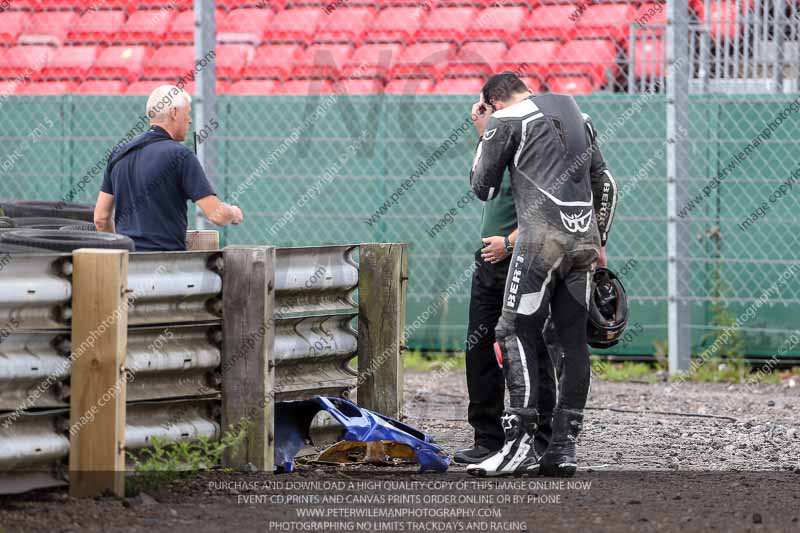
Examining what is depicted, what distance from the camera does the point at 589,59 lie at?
12.6 m

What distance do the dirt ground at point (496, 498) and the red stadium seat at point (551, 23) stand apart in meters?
6.12

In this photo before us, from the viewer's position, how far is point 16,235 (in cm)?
592

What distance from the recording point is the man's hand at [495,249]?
269 inches

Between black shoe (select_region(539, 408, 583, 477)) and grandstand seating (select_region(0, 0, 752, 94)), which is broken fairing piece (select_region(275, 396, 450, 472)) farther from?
grandstand seating (select_region(0, 0, 752, 94))

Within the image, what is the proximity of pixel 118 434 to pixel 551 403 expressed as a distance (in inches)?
102

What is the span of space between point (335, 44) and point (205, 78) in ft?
11.5

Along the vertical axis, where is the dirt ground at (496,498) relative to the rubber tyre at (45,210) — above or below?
below

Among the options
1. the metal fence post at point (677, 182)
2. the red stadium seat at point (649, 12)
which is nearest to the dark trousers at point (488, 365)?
the metal fence post at point (677, 182)

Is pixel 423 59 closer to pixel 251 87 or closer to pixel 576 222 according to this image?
pixel 251 87

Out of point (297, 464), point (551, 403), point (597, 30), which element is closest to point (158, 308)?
point (297, 464)

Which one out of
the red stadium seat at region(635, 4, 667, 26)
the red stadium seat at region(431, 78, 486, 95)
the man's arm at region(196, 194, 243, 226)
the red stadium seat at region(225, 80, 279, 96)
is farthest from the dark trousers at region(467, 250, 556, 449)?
the red stadium seat at region(225, 80, 279, 96)

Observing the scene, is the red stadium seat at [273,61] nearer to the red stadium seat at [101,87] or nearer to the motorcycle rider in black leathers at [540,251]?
the red stadium seat at [101,87]

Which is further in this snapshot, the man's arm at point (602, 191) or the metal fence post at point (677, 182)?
the metal fence post at point (677, 182)

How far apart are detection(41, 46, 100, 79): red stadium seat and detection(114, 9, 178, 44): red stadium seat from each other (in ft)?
1.25
